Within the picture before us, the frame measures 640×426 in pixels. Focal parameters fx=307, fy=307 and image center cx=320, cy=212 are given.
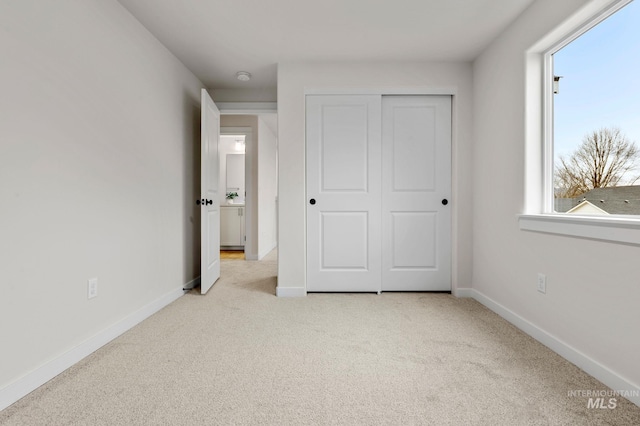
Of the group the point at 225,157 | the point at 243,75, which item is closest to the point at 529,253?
the point at 243,75

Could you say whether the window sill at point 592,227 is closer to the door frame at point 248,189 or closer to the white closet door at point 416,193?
the white closet door at point 416,193

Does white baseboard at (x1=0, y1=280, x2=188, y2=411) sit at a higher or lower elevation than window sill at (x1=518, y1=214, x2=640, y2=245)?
lower

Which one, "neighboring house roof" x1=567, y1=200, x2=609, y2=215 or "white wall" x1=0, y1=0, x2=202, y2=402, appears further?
"neighboring house roof" x1=567, y1=200, x2=609, y2=215

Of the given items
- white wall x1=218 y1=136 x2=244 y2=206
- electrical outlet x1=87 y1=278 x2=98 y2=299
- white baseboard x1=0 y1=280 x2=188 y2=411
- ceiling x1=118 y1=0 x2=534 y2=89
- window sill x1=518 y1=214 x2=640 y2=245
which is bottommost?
white baseboard x1=0 y1=280 x2=188 y2=411

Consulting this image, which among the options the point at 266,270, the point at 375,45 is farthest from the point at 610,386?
the point at 266,270

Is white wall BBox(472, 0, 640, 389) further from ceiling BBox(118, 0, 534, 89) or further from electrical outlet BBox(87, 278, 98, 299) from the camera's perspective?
electrical outlet BBox(87, 278, 98, 299)

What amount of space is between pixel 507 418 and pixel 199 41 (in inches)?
125

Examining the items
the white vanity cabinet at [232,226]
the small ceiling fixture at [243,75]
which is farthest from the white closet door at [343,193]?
the white vanity cabinet at [232,226]

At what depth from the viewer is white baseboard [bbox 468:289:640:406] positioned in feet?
4.62

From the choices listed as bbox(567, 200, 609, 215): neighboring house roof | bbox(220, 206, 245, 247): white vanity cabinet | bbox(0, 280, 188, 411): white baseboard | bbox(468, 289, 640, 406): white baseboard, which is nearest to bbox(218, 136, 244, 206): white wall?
bbox(220, 206, 245, 247): white vanity cabinet

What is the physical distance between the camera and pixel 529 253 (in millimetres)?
2121

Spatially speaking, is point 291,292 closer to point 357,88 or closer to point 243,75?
point 357,88

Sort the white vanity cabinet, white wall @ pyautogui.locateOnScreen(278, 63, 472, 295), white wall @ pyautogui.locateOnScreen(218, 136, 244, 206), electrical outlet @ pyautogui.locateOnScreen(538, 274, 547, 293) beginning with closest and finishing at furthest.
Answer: electrical outlet @ pyautogui.locateOnScreen(538, 274, 547, 293)
white wall @ pyautogui.locateOnScreen(278, 63, 472, 295)
the white vanity cabinet
white wall @ pyautogui.locateOnScreen(218, 136, 244, 206)

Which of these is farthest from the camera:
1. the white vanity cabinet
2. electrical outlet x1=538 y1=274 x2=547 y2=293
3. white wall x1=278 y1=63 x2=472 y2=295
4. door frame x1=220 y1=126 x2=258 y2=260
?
the white vanity cabinet
